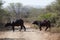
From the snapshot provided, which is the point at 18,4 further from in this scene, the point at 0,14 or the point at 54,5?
the point at 54,5

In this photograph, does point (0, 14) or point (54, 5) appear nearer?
point (54, 5)

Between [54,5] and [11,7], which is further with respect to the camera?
[11,7]

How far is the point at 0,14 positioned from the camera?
130 feet

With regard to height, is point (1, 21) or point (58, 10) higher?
point (58, 10)

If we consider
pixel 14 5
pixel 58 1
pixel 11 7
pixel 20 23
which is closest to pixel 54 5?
pixel 58 1

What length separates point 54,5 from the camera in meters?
31.9

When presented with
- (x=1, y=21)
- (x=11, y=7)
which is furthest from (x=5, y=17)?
(x=11, y=7)

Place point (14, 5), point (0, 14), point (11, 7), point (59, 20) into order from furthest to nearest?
point (14, 5) < point (11, 7) < point (0, 14) < point (59, 20)

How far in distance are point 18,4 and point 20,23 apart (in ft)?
168

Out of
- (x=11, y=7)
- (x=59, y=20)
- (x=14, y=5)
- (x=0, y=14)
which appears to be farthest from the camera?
(x=14, y=5)

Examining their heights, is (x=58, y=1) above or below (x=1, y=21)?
above

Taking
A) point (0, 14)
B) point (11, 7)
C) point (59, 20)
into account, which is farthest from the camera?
point (11, 7)

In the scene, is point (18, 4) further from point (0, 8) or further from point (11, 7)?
point (0, 8)

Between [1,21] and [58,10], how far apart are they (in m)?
12.4
